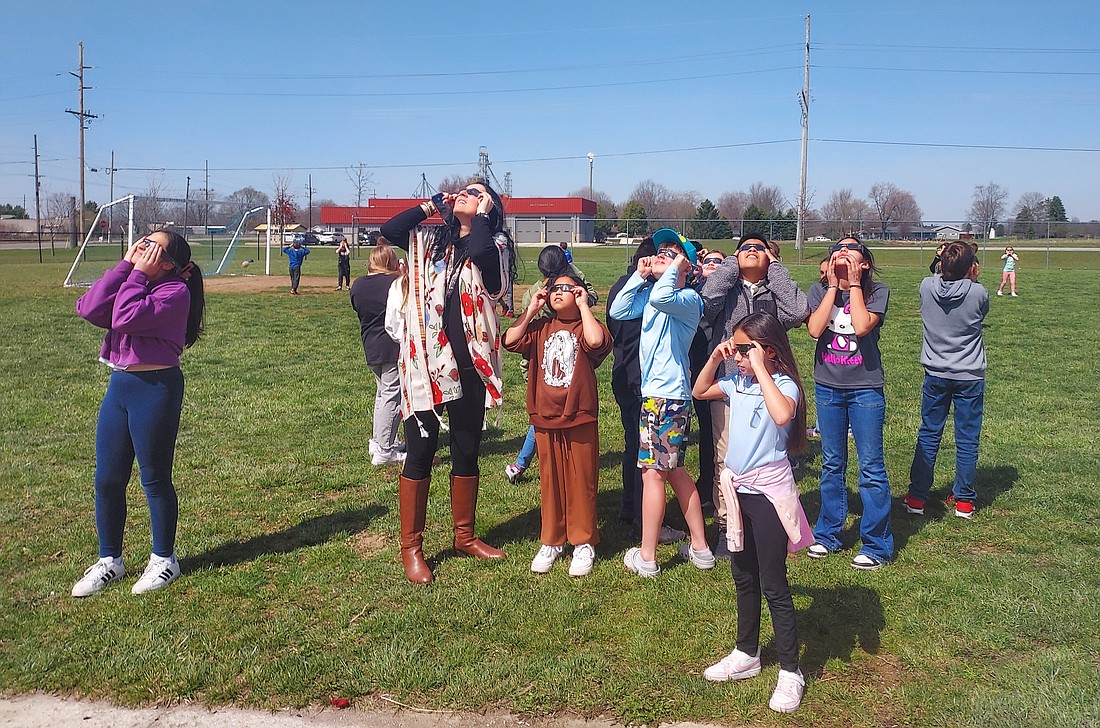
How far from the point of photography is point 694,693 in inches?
140

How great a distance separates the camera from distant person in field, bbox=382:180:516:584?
4445 millimetres

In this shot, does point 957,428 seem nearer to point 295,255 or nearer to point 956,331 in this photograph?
point 956,331

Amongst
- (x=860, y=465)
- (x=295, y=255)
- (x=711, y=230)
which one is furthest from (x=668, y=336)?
(x=711, y=230)

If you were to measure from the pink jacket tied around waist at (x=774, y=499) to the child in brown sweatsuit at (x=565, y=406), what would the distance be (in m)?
1.23

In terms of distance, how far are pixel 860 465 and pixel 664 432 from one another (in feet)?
4.03

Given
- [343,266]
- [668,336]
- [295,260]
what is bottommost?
[668,336]

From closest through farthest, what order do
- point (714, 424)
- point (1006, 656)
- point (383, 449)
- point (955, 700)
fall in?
point (955, 700) → point (1006, 656) → point (714, 424) → point (383, 449)

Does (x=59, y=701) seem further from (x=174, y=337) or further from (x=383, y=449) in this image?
(x=383, y=449)

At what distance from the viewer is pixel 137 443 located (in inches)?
171

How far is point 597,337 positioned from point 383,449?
2891 millimetres

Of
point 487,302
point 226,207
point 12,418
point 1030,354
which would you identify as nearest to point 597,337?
point 487,302

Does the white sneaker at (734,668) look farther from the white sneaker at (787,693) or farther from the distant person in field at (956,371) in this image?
the distant person in field at (956,371)

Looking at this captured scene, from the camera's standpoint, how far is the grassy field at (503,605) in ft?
11.7

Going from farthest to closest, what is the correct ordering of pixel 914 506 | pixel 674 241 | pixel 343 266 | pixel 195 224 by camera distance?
1. pixel 195 224
2. pixel 343 266
3. pixel 914 506
4. pixel 674 241
